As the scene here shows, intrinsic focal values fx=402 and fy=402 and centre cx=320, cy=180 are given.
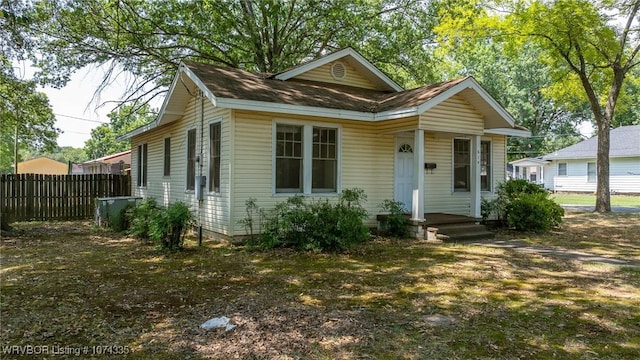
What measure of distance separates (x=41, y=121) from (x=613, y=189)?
35.1 m

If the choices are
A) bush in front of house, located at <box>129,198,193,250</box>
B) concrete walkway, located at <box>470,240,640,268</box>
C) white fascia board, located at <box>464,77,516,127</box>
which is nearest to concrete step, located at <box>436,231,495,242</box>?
concrete walkway, located at <box>470,240,640,268</box>

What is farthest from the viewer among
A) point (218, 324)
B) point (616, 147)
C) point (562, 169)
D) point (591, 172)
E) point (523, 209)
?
point (562, 169)

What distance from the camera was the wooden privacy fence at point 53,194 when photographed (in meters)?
12.6

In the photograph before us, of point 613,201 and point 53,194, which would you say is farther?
point 613,201

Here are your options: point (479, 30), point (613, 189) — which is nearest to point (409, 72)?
point (479, 30)

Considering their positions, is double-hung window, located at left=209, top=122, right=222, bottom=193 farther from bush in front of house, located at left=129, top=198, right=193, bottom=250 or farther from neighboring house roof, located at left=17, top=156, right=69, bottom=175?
neighboring house roof, located at left=17, top=156, right=69, bottom=175

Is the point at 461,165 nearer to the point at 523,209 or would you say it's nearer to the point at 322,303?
the point at 523,209

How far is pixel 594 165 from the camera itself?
1171 inches

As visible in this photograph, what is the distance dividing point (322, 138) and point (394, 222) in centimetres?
267

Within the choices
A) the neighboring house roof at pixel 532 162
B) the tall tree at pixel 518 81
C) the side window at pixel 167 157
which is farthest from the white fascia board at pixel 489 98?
the neighboring house roof at pixel 532 162

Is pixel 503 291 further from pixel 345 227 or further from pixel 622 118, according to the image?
pixel 622 118

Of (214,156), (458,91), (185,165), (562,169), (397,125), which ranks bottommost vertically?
(185,165)

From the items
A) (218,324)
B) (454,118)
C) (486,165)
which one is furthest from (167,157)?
(486,165)

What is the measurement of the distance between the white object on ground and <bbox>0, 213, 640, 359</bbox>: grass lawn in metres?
0.07
